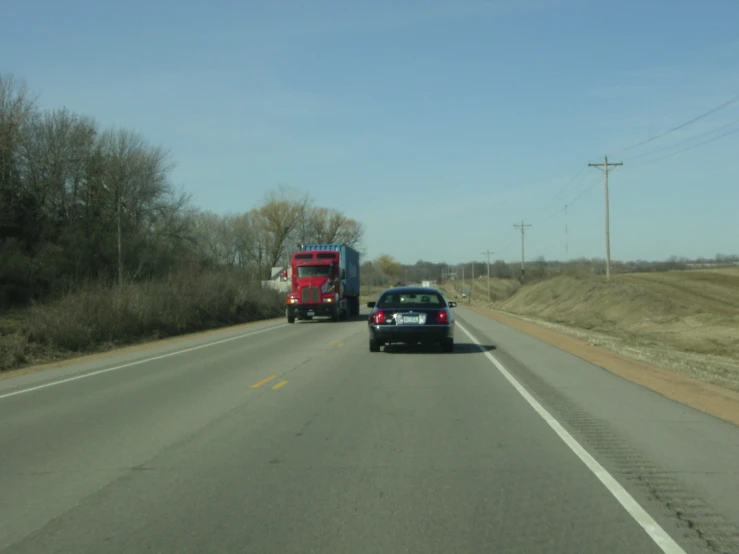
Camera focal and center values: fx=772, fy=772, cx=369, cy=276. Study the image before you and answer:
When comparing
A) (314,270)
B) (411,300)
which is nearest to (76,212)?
(314,270)

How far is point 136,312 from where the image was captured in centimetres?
3019

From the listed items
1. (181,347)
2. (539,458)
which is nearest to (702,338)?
(181,347)

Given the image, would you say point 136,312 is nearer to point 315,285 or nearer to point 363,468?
point 315,285

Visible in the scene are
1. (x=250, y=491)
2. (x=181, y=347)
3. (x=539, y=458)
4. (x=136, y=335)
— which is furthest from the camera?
(x=136, y=335)

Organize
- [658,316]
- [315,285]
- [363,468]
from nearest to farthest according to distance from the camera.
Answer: [363,468] < [315,285] < [658,316]

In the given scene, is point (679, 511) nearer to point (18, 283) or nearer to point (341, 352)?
point (341, 352)

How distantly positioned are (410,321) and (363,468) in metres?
11.7

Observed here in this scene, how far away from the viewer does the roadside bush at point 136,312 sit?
2473cm

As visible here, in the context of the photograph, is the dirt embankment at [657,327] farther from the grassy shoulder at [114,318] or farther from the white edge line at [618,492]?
the grassy shoulder at [114,318]

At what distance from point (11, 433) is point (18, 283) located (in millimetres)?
38926

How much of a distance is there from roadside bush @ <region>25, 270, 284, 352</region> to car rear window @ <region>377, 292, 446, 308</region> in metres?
11.1

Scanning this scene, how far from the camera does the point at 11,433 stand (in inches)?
386

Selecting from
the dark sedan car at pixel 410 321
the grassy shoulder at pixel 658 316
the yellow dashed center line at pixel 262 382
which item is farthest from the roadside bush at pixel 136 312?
the grassy shoulder at pixel 658 316


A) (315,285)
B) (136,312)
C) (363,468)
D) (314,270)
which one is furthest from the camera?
(314,270)
